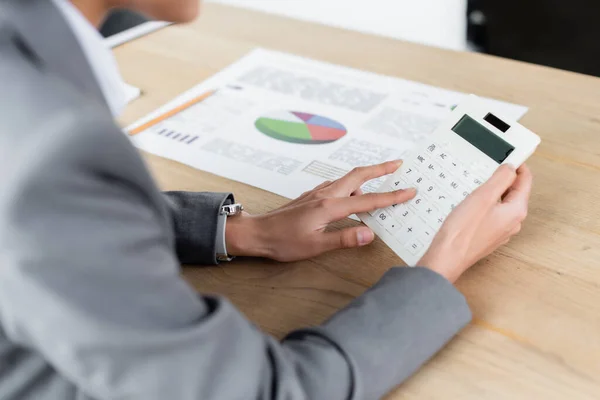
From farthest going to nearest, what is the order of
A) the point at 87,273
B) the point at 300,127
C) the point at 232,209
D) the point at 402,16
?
the point at 402,16
the point at 300,127
the point at 232,209
the point at 87,273

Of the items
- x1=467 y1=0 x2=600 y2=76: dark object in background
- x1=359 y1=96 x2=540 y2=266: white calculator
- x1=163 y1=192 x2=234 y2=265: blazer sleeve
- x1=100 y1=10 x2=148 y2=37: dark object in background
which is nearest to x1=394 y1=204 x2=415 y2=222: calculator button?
x1=359 y1=96 x2=540 y2=266: white calculator

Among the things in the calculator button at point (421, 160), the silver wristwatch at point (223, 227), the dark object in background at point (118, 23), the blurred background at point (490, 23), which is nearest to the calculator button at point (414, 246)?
the calculator button at point (421, 160)

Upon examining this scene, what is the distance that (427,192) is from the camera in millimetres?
756

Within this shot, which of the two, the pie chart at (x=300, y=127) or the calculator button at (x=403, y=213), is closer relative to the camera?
the calculator button at (x=403, y=213)

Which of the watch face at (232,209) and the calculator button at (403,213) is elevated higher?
the calculator button at (403,213)

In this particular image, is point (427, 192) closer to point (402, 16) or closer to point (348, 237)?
point (348, 237)

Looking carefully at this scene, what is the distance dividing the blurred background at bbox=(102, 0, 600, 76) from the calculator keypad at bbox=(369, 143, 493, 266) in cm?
84

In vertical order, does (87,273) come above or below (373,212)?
above

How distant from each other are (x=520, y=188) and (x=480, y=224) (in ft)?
0.23

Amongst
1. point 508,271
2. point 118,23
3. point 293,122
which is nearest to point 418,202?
point 508,271

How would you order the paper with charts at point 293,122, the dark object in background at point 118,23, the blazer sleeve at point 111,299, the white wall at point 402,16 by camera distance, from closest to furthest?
the blazer sleeve at point 111,299 < the paper with charts at point 293,122 < the dark object in background at point 118,23 < the white wall at point 402,16

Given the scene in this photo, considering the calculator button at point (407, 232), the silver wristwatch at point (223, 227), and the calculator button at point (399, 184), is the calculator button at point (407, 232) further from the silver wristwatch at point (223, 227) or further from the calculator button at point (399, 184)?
the silver wristwatch at point (223, 227)

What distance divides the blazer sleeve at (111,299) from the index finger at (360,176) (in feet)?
0.98

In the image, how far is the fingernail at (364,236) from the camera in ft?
2.49
